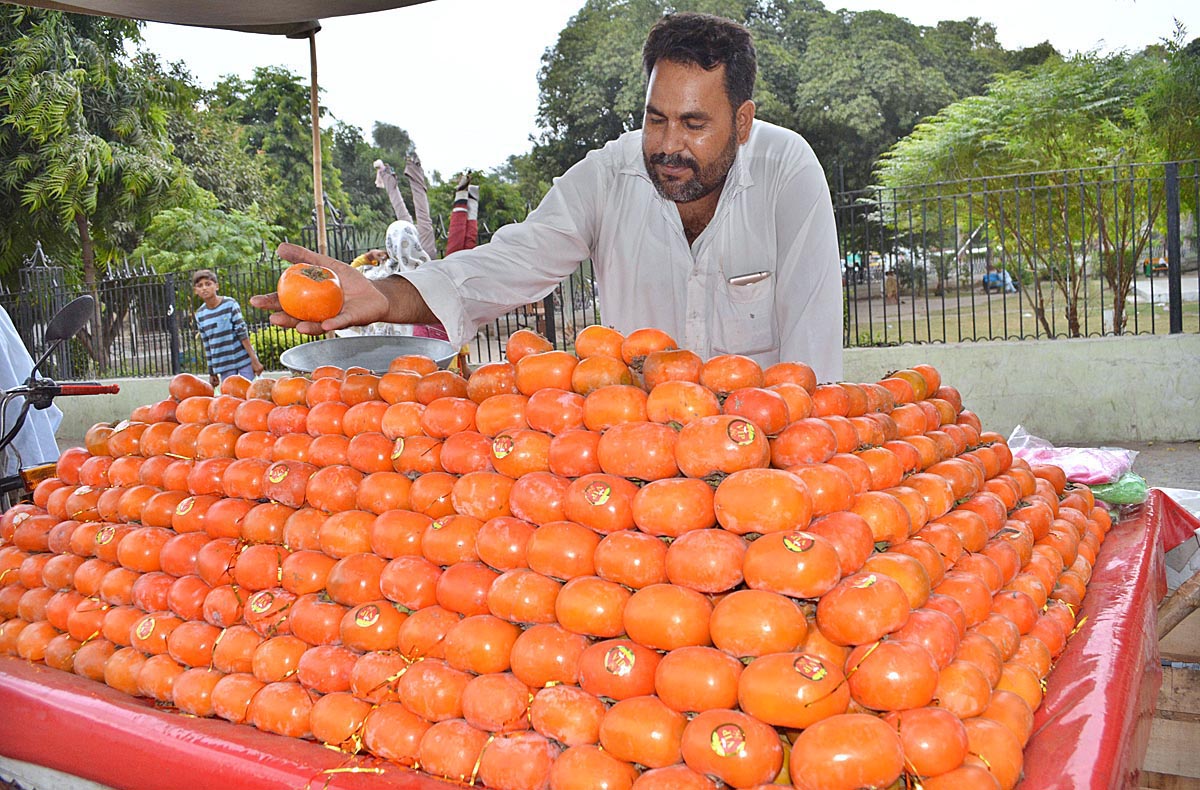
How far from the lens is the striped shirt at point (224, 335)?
8000mm

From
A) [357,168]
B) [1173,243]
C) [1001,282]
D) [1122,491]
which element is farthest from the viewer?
[357,168]

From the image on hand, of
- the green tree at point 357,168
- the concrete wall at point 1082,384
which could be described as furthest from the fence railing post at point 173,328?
the green tree at point 357,168

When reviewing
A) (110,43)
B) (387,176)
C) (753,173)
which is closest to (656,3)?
(110,43)

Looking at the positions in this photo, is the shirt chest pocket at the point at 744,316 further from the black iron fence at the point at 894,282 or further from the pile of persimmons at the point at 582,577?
the black iron fence at the point at 894,282

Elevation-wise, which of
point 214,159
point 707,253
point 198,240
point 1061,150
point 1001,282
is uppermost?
point 214,159

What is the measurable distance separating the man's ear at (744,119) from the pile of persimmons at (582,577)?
0.94 m

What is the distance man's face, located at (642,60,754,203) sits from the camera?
8.51 feet

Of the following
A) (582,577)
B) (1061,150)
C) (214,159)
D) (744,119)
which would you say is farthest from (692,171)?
(214,159)

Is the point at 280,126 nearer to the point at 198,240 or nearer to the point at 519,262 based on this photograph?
the point at 198,240

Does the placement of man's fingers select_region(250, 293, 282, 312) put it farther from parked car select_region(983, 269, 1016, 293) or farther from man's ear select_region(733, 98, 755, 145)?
parked car select_region(983, 269, 1016, 293)

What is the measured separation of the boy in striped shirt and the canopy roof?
16.7 feet

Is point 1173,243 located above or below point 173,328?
above

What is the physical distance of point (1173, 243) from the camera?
7492 millimetres

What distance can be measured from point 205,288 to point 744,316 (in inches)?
254
